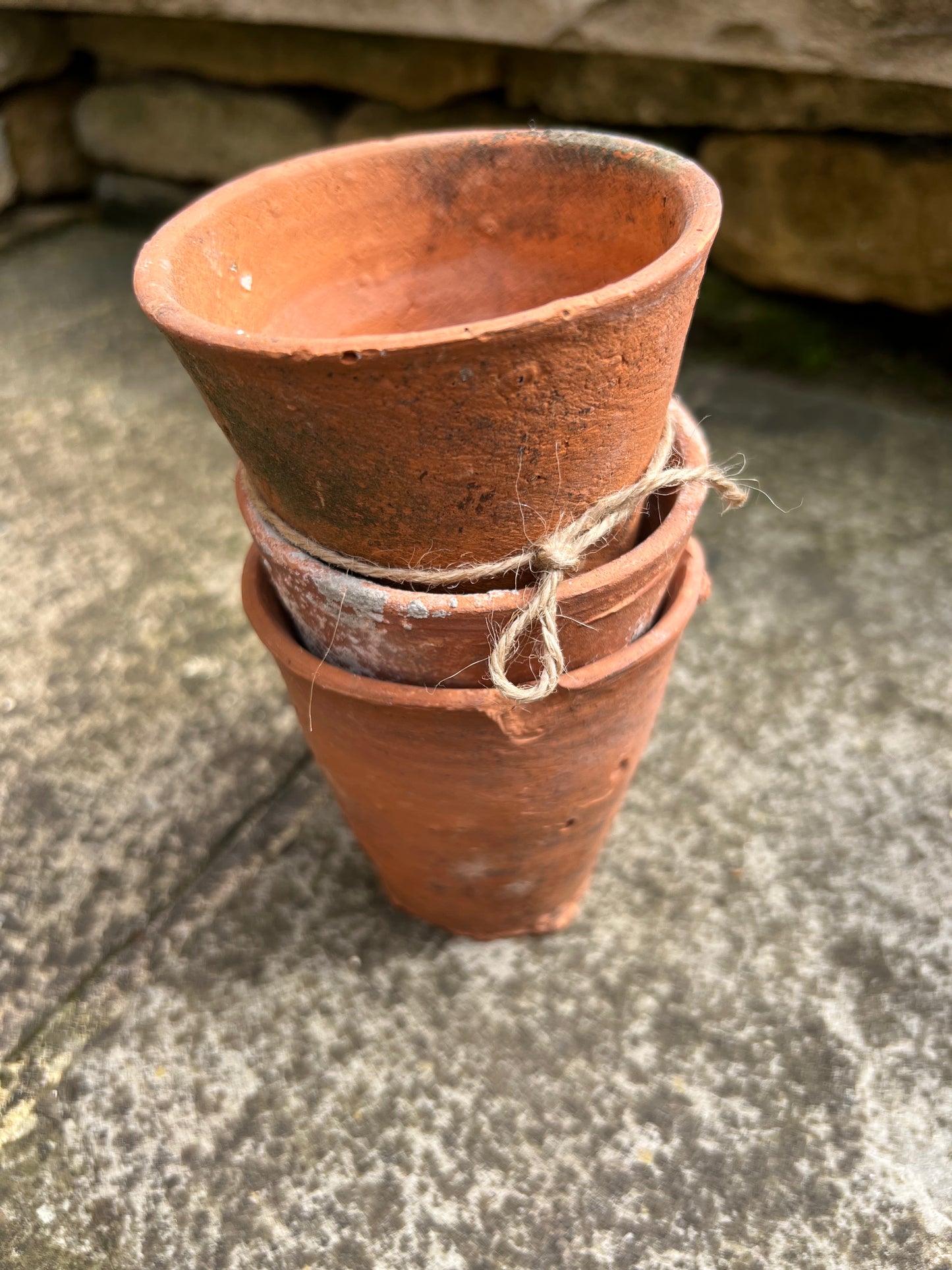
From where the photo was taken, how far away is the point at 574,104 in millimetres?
2223

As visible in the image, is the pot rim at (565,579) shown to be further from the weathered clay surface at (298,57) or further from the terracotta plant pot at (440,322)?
the weathered clay surface at (298,57)

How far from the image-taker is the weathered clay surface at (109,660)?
1402mm

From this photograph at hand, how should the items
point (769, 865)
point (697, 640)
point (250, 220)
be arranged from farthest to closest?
point (697, 640) < point (769, 865) < point (250, 220)

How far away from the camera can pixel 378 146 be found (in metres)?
1.11

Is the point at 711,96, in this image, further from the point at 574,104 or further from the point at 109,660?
the point at 109,660

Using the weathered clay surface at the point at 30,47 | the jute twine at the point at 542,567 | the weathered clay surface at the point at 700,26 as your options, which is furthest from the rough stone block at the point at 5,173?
the jute twine at the point at 542,567

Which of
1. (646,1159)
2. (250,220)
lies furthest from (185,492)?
(646,1159)

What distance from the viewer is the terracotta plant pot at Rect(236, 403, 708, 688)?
0.88 metres

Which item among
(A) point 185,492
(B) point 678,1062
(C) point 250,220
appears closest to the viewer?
(C) point 250,220

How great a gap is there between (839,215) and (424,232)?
52.7 inches

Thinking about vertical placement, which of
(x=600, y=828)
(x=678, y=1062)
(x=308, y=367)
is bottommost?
(x=678, y=1062)

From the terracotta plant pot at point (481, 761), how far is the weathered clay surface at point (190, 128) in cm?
195

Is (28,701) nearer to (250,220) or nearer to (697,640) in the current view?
(250,220)

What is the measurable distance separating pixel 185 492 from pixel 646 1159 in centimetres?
160
